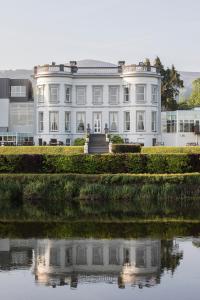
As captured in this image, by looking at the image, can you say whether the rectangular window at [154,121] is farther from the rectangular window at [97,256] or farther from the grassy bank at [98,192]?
the rectangular window at [97,256]

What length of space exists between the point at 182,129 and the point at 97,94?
818 centimetres

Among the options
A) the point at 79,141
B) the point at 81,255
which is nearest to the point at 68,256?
the point at 81,255

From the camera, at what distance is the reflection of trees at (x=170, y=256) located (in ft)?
50.9

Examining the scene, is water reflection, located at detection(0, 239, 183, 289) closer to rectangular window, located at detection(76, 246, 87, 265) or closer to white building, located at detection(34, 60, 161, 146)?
rectangular window, located at detection(76, 246, 87, 265)

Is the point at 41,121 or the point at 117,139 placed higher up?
the point at 41,121

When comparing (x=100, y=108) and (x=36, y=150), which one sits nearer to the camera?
(x=36, y=150)

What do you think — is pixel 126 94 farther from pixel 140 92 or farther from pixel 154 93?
pixel 154 93

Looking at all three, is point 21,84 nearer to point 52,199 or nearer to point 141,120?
point 141,120

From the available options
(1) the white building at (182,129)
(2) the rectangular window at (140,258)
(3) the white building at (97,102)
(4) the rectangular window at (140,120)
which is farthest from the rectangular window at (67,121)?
(2) the rectangular window at (140,258)

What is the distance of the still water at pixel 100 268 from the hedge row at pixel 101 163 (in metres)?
13.3

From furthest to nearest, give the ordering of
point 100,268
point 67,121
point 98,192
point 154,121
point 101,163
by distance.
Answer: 1. point 67,121
2. point 154,121
3. point 101,163
4. point 98,192
5. point 100,268

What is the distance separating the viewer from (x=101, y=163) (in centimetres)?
3266

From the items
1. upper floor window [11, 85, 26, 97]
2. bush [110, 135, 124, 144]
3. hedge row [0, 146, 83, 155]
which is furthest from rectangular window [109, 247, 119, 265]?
upper floor window [11, 85, 26, 97]

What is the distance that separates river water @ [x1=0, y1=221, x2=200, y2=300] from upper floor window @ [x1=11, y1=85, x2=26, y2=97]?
40.1 meters
